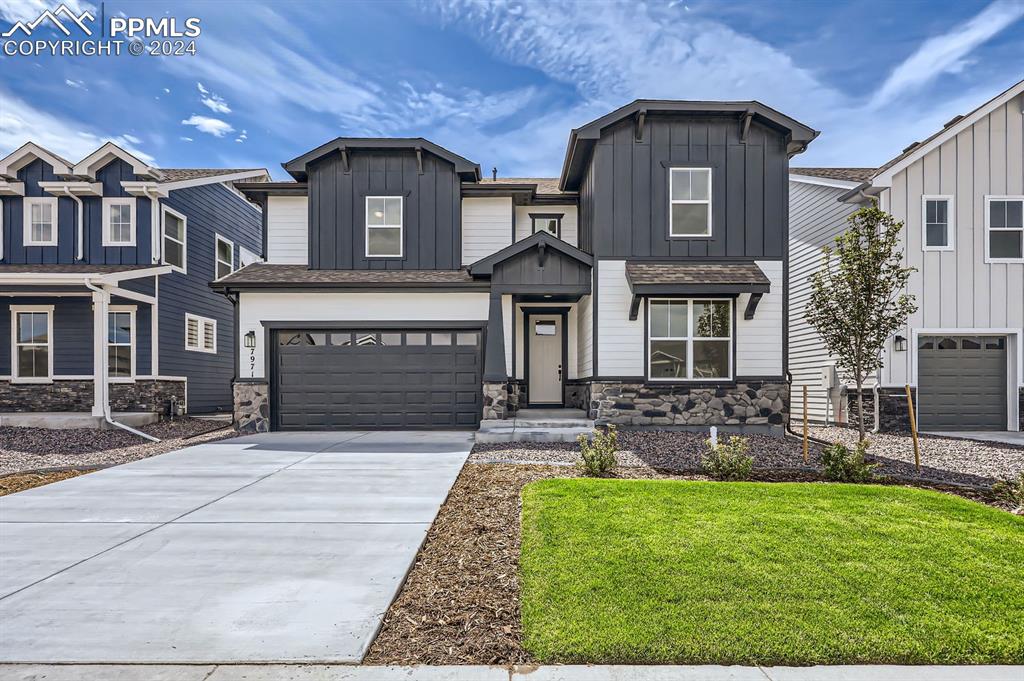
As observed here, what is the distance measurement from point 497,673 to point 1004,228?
1503 centimetres

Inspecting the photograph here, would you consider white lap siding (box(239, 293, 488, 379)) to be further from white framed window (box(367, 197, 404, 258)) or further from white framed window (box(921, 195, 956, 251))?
white framed window (box(921, 195, 956, 251))

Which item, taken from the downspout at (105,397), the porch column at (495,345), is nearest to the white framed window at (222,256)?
the downspout at (105,397)

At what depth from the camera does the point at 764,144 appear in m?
11.5

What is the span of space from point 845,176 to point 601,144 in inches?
280

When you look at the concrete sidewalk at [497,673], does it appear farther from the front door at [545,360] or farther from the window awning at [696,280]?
the front door at [545,360]

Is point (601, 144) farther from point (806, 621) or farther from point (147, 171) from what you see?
point (147, 171)

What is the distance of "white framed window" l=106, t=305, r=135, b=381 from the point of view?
14.1m

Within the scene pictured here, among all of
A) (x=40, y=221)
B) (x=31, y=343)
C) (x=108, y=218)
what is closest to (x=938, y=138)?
(x=108, y=218)

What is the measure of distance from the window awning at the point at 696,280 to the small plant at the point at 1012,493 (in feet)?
16.9

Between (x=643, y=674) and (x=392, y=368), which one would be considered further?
(x=392, y=368)

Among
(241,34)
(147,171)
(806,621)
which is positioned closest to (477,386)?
(241,34)

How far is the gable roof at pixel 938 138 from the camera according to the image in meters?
11.9

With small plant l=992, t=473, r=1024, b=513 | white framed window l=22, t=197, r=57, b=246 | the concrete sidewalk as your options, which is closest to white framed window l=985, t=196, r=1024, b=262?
small plant l=992, t=473, r=1024, b=513

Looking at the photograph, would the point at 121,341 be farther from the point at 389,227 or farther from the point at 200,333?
the point at 389,227
